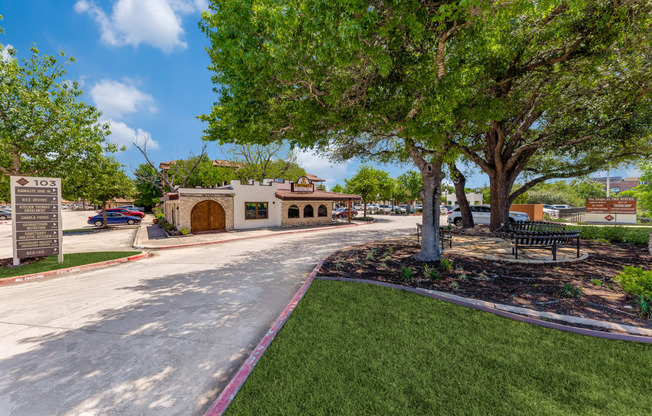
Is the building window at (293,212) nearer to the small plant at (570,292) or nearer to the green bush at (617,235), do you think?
the green bush at (617,235)

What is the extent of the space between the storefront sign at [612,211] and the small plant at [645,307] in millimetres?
24766

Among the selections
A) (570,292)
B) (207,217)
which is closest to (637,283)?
(570,292)

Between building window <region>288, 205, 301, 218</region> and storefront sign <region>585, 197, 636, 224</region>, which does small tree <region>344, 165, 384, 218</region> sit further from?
storefront sign <region>585, 197, 636, 224</region>

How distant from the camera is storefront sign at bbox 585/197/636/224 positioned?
20828 mm

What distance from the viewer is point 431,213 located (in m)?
8.34

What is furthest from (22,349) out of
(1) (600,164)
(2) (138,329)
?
(1) (600,164)

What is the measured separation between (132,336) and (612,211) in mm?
32826

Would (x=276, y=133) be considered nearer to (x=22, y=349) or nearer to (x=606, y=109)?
(x=22, y=349)

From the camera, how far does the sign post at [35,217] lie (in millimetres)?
8789

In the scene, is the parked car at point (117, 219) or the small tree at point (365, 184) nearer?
the parked car at point (117, 219)

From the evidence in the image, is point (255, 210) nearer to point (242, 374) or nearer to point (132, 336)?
point (132, 336)

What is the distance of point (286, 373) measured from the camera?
3086mm

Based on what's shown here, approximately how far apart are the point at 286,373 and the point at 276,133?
290 inches

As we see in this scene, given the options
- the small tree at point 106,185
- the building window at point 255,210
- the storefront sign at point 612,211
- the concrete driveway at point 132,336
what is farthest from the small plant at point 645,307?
the small tree at point 106,185
